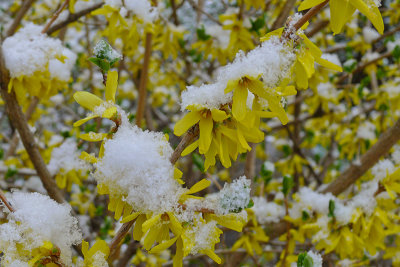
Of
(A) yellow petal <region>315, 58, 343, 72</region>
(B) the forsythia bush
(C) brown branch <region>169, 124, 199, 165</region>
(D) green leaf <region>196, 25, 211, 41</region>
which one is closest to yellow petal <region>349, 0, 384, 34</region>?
(B) the forsythia bush

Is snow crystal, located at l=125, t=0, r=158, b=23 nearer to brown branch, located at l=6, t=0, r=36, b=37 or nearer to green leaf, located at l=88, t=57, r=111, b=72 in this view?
brown branch, located at l=6, t=0, r=36, b=37

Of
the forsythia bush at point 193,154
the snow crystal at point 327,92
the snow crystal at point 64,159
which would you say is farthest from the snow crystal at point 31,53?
the snow crystal at point 327,92

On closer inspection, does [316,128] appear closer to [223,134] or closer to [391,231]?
[391,231]

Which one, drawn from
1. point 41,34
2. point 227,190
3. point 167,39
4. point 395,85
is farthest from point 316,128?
point 227,190

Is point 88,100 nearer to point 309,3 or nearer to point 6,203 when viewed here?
point 6,203

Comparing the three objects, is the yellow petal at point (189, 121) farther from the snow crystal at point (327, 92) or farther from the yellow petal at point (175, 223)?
the snow crystal at point (327, 92)

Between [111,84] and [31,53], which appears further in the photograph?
[31,53]

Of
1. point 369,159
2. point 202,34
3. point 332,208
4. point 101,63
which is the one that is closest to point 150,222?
point 101,63
